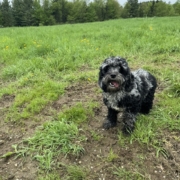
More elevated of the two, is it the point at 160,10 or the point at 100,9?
the point at 100,9

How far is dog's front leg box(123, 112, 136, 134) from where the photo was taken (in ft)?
11.7

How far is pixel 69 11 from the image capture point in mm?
53438

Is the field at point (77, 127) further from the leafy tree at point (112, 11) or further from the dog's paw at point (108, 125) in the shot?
the leafy tree at point (112, 11)

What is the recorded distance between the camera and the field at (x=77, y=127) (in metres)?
3.02

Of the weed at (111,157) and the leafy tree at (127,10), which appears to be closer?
the weed at (111,157)

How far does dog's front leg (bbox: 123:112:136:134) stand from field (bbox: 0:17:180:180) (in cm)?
9

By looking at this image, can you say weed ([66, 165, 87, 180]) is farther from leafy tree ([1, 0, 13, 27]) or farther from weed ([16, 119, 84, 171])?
leafy tree ([1, 0, 13, 27])

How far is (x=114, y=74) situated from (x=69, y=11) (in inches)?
2126

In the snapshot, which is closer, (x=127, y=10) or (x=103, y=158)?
(x=103, y=158)

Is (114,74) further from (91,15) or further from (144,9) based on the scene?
(144,9)

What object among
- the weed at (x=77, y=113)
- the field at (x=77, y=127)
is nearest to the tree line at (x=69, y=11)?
the field at (x=77, y=127)

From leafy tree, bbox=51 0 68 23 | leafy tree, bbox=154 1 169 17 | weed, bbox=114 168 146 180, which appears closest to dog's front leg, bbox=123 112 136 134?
weed, bbox=114 168 146 180

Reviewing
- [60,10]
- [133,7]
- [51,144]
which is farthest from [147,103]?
[60,10]

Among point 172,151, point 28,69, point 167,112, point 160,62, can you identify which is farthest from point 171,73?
point 28,69
